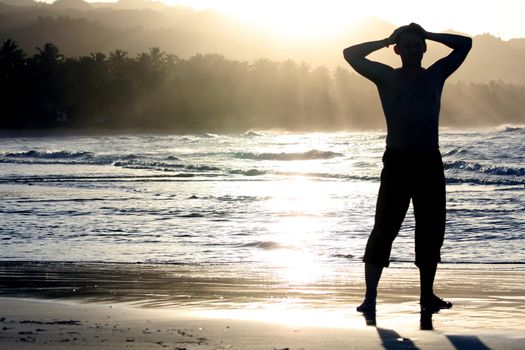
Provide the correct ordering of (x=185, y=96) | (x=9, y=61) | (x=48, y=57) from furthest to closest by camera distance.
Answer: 1. (x=185, y=96)
2. (x=9, y=61)
3. (x=48, y=57)

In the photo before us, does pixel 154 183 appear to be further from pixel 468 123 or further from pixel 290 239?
pixel 468 123

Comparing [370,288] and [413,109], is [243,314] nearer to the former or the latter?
[370,288]

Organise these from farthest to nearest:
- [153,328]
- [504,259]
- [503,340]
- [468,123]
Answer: [468,123], [504,259], [153,328], [503,340]

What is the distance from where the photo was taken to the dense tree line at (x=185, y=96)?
9606 centimetres

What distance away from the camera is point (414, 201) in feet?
18.0

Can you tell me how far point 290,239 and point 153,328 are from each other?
527 cm

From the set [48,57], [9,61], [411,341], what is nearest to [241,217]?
[411,341]

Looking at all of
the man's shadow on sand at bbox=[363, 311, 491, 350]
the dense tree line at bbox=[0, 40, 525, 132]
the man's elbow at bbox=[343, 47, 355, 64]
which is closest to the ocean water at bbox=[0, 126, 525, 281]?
the man's elbow at bbox=[343, 47, 355, 64]

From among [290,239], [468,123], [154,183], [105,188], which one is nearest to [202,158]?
[154,183]

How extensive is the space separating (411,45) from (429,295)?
1.41 metres

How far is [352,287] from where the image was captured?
658 centimetres

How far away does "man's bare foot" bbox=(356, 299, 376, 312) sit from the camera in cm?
535

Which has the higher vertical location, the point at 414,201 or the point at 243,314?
the point at 414,201

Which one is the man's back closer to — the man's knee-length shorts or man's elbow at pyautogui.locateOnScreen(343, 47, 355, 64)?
the man's knee-length shorts
